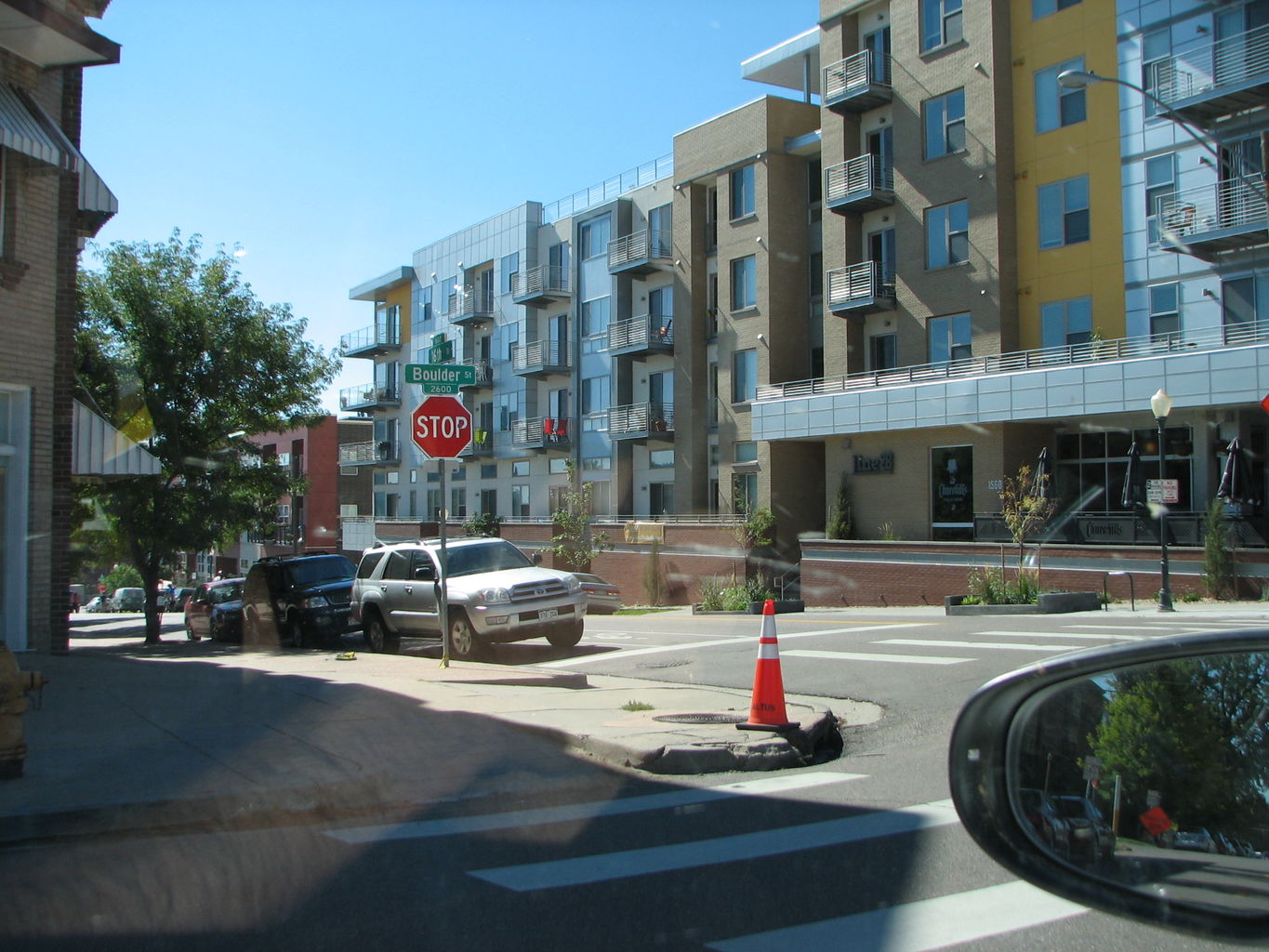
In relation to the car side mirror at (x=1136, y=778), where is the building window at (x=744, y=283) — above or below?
above

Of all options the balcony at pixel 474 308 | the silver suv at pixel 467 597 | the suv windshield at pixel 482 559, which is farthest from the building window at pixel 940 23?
the balcony at pixel 474 308

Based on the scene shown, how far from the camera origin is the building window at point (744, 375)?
128ft

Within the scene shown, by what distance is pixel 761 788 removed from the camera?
6.89 m

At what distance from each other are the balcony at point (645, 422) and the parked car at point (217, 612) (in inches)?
672

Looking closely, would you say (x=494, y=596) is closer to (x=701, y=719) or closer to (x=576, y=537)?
(x=701, y=719)

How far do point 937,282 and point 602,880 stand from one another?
2947 cm

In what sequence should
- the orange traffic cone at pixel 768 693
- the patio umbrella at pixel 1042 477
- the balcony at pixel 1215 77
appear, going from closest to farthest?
the orange traffic cone at pixel 768 693 < the balcony at pixel 1215 77 < the patio umbrella at pixel 1042 477

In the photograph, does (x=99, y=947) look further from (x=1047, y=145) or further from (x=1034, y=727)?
(x=1047, y=145)

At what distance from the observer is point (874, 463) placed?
33438 mm

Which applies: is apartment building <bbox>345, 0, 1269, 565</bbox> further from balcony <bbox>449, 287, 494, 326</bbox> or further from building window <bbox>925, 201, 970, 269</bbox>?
balcony <bbox>449, 287, 494, 326</bbox>

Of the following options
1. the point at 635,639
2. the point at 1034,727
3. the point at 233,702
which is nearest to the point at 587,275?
the point at 635,639

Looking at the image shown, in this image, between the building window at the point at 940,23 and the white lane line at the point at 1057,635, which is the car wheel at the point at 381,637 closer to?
the white lane line at the point at 1057,635

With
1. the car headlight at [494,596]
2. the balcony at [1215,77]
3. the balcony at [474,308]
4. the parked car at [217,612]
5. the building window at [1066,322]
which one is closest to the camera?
the car headlight at [494,596]

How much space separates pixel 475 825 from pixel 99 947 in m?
2.22
